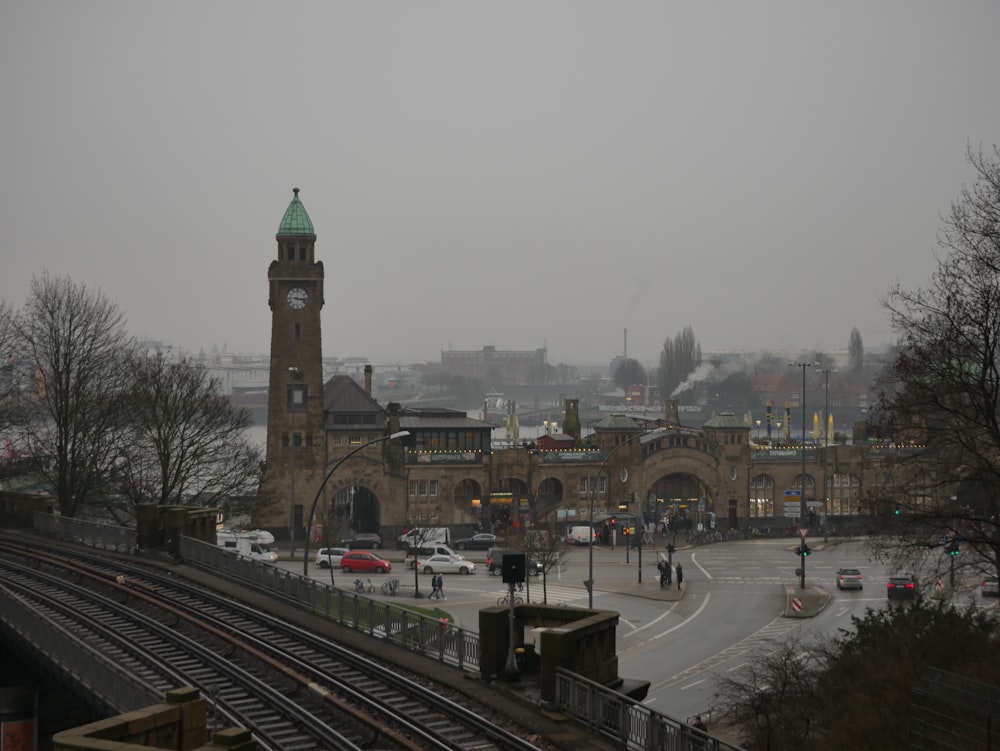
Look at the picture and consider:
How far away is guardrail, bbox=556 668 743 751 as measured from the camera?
17797 mm

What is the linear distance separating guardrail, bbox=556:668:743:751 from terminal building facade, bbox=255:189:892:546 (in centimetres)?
6215

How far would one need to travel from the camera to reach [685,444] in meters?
93.7

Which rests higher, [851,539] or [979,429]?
[979,429]

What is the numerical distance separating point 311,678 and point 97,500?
4076 centimetres

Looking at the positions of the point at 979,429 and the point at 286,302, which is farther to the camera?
the point at 286,302

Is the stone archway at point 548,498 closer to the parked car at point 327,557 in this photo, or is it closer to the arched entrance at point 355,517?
the arched entrance at point 355,517

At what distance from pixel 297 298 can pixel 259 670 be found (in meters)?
64.0

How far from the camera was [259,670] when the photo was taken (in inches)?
985

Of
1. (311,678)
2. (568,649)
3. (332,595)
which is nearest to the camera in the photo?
(568,649)

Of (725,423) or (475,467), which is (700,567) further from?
(725,423)

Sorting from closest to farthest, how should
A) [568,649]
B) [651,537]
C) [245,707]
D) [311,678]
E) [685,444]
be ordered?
[568,649] → [245,707] → [311,678] → [651,537] → [685,444]

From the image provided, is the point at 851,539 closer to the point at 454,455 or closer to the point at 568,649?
the point at 568,649

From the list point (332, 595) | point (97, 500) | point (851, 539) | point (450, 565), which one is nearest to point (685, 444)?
point (450, 565)

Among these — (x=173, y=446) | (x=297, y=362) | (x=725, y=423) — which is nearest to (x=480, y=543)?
(x=297, y=362)
